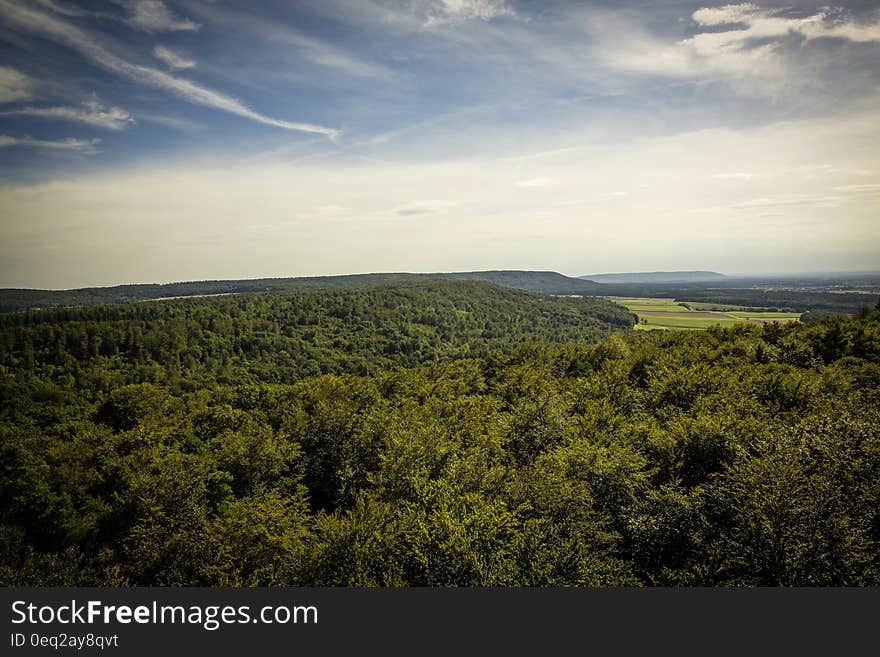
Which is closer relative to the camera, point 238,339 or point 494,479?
point 494,479

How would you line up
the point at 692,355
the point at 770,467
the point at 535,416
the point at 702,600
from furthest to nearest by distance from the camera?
the point at 692,355 < the point at 535,416 < the point at 770,467 < the point at 702,600

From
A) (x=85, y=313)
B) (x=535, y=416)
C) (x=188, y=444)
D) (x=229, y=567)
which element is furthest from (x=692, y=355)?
(x=85, y=313)

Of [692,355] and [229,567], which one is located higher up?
[692,355]

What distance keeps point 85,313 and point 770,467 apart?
180553 mm

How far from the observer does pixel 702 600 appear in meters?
9.77

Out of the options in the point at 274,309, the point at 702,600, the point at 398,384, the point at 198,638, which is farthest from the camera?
the point at 274,309

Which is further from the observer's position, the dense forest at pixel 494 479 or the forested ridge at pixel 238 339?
the forested ridge at pixel 238 339

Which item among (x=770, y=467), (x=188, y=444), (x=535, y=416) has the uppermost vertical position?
(x=770, y=467)

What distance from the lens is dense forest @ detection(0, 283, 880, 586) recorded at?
14.8 meters

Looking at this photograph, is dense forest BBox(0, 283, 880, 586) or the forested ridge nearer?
dense forest BBox(0, 283, 880, 586)

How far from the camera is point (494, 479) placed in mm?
21109

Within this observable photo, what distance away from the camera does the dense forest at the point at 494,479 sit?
14750 millimetres

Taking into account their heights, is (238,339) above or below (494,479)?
below

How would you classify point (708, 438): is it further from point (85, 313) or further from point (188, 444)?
point (85, 313)
